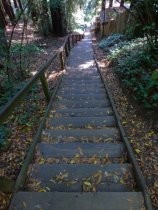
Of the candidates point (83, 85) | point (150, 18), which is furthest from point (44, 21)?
point (150, 18)

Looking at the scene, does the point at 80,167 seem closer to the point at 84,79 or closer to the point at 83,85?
the point at 83,85

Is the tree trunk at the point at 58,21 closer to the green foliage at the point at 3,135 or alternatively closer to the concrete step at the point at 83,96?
the concrete step at the point at 83,96

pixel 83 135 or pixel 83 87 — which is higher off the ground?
pixel 83 135

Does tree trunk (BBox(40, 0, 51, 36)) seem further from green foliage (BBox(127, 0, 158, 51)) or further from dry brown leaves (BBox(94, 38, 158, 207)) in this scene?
dry brown leaves (BBox(94, 38, 158, 207))

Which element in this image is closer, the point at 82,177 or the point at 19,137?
the point at 82,177

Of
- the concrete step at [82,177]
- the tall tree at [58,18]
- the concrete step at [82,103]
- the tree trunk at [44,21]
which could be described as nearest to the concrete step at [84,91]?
the concrete step at [82,103]

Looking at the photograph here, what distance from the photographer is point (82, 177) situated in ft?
10.7

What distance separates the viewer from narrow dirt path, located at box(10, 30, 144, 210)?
278cm

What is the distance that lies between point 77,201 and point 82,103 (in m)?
3.63

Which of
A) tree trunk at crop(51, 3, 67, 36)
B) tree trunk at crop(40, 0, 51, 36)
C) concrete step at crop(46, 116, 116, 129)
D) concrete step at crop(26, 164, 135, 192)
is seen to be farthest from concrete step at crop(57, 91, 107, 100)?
tree trunk at crop(40, 0, 51, 36)

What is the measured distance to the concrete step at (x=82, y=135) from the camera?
170 inches

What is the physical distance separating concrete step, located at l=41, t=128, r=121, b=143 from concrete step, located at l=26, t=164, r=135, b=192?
0.88 meters

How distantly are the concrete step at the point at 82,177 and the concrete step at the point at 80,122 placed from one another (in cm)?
148

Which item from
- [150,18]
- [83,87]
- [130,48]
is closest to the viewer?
[150,18]
